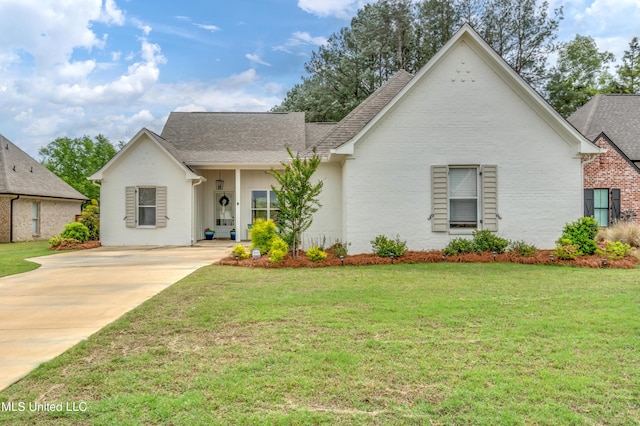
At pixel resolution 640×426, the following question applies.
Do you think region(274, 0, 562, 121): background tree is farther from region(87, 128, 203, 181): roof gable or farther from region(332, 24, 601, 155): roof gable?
region(332, 24, 601, 155): roof gable

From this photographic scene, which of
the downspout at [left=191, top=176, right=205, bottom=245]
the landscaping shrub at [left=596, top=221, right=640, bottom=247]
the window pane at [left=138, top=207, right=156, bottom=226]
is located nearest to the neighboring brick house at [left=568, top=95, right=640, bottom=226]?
the landscaping shrub at [left=596, top=221, right=640, bottom=247]

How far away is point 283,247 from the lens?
10125mm

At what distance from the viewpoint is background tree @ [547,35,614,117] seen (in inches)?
1156

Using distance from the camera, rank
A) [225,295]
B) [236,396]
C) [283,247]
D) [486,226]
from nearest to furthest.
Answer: [236,396] < [225,295] < [283,247] < [486,226]

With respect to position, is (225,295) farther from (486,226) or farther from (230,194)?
(230,194)

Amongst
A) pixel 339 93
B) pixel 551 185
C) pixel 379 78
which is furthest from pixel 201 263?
pixel 379 78

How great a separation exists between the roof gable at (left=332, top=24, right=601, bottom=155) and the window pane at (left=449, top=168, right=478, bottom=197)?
2.49 m

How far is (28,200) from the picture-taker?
20.6m

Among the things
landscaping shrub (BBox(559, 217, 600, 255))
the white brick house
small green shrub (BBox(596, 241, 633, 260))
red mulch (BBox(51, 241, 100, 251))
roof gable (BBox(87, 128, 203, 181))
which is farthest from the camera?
roof gable (BBox(87, 128, 203, 181))

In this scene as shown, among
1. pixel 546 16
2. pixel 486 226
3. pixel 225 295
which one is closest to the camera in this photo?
pixel 225 295

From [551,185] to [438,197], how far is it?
3308 mm

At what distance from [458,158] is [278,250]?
590 centimetres

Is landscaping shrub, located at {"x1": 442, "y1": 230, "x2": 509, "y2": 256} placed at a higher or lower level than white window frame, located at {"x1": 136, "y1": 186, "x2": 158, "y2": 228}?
lower

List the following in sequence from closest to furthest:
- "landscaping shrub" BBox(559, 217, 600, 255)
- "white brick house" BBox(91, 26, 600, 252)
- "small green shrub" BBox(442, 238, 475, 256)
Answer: "landscaping shrub" BBox(559, 217, 600, 255)
"small green shrub" BBox(442, 238, 475, 256)
"white brick house" BBox(91, 26, 600, 252)
